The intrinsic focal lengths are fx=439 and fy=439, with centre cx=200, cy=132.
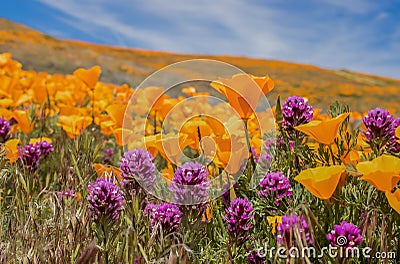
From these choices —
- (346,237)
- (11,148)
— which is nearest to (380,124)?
(346,237)

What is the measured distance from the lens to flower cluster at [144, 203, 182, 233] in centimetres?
147

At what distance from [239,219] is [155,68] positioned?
101 ft

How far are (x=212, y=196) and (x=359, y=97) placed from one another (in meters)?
28.0

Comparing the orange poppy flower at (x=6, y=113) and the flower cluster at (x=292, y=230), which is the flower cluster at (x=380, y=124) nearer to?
the flower cluster at (x=292, y=230)

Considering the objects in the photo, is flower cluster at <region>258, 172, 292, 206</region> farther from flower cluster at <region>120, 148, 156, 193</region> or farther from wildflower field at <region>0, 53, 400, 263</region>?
flower cluster at <region>120, 148, 156, 193</region>

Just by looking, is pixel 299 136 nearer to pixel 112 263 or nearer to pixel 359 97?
pixel 112 263

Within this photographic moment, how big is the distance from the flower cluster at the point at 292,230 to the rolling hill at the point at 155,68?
976 millimetres

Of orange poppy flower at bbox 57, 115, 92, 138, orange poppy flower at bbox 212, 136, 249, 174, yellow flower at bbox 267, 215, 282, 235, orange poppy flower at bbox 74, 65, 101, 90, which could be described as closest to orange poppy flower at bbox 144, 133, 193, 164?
orange poppy flower at bbox 212, 136, 249, 174

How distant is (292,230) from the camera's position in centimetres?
121

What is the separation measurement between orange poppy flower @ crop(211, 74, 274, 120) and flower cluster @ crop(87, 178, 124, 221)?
575 mm

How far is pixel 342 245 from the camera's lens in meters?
1.21

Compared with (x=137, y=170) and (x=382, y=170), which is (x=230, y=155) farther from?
(x=382, y=170)

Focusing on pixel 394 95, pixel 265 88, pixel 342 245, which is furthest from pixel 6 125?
pixel 394 95

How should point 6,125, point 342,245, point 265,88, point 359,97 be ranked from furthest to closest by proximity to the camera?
1. point 359,97
2. point 6,125
3. point 265,88
4. point 342,245
